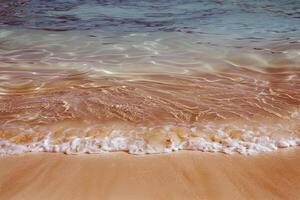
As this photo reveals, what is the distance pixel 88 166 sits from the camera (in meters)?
2.62

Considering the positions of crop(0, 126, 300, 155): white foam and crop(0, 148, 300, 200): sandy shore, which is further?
crop(0, 126, 300, 155): white foam

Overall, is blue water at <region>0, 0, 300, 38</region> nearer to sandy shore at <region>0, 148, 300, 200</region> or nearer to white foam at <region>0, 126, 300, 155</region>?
white foam at <region>0, 126, 300, 155</region>

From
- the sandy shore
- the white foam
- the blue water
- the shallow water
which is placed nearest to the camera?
the sandy shore

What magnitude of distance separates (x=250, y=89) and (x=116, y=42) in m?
3.04

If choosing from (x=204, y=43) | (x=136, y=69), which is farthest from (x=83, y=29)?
(x=136, y=69)

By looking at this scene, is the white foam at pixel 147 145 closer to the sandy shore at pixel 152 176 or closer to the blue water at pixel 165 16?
the sandy shore at pixel 152 176

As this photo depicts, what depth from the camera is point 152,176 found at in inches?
96.7

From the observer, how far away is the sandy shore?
7.48 feet

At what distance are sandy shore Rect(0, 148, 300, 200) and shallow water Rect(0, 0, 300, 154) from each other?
130 mm

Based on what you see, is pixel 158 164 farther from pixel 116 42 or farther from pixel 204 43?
pixel 116 42

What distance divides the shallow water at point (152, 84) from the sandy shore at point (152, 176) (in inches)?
5.1

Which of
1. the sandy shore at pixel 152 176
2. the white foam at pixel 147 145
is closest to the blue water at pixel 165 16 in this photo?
the white foam at pixel 147 145

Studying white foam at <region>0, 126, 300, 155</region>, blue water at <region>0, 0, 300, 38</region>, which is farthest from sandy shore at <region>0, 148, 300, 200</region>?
blue water at <region>0, 0, 300, 38</region>

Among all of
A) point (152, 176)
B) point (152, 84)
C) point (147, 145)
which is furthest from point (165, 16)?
point (152, 176)
